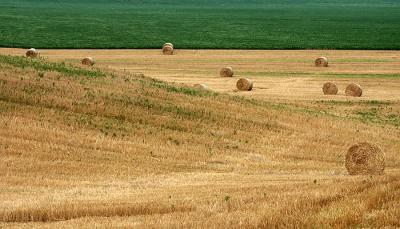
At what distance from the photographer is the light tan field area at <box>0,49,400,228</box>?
15.7 metres

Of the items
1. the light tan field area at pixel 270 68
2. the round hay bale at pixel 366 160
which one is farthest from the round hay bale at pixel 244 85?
the round hay bale at pixel 366 160

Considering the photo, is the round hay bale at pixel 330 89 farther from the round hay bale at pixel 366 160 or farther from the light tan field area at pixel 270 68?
the round hay bale at pixel 366 160

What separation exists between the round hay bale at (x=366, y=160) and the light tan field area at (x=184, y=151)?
1.98 feet

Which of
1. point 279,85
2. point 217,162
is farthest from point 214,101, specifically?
point 279,85

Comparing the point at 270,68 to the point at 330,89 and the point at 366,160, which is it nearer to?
the point at 330,89


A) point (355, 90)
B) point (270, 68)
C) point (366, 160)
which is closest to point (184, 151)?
point (366, 160)

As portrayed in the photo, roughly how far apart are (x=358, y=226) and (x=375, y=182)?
170 inches

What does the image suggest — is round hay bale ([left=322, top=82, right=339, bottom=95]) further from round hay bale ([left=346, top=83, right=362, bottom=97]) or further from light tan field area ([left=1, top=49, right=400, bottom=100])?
round hay bale ([left=346, top=83, right=362, bottom=97])

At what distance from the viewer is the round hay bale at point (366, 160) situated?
23438mm

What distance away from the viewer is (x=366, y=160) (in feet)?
77.2

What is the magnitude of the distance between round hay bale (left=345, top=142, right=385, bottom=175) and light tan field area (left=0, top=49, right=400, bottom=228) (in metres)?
0.60

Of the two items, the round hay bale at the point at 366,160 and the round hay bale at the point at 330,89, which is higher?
the round hay bale at the point at 366,160

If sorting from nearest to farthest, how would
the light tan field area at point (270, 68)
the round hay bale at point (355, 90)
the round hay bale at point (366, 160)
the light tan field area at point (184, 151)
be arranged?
the light tan field area at point (184, 151)
the round hay bale at point (366, 160)
the round hay bale at point (355, 90)
the light tan field area at point (270, 68)

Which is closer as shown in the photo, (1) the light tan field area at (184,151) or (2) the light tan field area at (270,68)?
(1) the light tan field area at (184,151)
